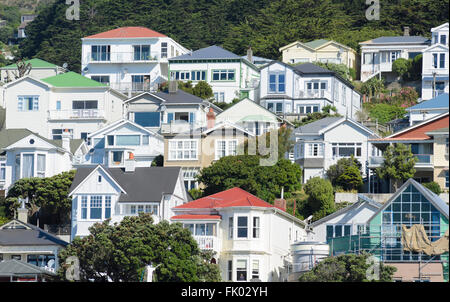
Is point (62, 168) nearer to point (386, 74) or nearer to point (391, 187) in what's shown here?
point (391, 187)

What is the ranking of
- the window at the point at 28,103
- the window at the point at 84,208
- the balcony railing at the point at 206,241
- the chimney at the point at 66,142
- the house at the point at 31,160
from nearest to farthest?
the balcony railing at the point at 206,241
the window at the point at 84,208
the house at the point at 31,160
the chimney at the point at 66,142
the window at the point at 28,103

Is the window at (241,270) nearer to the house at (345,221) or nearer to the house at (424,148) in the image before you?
the house at (345,221)

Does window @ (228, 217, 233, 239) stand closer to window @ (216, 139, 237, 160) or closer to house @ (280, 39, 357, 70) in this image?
window @ (216, 139, 237, 160)

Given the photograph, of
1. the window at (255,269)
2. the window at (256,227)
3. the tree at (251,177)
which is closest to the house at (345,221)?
the tree at (251,177)

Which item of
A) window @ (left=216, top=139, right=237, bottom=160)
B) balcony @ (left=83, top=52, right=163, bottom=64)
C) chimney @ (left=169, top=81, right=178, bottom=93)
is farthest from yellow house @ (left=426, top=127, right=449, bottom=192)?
balcony @ (left=83, top=52, right=163, bottom=64)

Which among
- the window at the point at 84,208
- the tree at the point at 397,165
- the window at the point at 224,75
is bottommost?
the window at the point at 84,208

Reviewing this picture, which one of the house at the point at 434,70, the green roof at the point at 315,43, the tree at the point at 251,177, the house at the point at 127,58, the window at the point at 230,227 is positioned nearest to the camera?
the window at the point at 230,227
